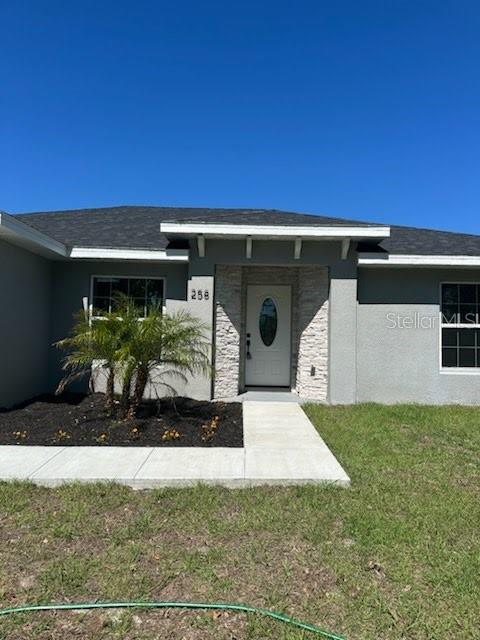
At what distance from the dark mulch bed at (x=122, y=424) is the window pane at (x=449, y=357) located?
472 centimetres

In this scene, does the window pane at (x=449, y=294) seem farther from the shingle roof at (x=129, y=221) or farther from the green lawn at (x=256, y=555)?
the green lawn at (x=256, y=555)

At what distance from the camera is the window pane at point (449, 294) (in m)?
9.38

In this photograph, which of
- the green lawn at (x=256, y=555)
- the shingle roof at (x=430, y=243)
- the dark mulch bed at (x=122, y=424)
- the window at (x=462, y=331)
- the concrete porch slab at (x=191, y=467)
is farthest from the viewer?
the window at (x=462, y=331)

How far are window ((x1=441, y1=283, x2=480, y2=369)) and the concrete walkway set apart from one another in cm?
473

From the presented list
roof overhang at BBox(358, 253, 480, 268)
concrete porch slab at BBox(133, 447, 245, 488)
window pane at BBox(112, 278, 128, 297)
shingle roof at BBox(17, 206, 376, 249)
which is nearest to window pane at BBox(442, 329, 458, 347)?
roof overhang at BBox(358, 253, 480, 268)

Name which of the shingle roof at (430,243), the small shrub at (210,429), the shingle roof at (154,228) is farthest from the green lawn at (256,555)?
the shingle roof at (154,228)

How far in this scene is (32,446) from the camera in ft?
18.9

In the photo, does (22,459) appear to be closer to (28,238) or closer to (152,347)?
(152,347)

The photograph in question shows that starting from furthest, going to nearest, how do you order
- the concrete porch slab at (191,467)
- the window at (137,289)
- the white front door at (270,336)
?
the white front door at (270,336)
the window at (137,289)
the concrete porch slab at (191,467)

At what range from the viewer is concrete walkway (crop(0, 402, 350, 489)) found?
4.57 meters

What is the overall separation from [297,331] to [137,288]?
3932 millimetres

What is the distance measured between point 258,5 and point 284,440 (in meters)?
9.09

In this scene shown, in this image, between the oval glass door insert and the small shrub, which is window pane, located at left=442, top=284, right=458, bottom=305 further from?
the small shrub

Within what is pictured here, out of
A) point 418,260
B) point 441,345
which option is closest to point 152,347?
point 418,260
